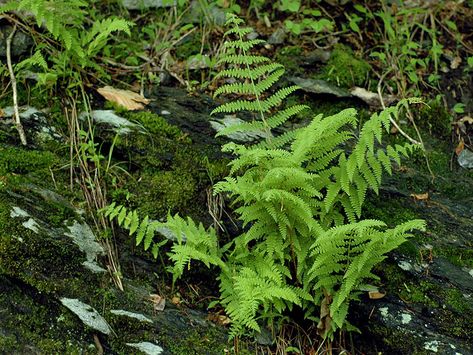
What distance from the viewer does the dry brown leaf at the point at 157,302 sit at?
13.3 ft

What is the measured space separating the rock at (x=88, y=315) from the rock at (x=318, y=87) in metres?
2.98

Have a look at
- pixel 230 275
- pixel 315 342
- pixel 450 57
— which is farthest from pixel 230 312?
pixel 450 57

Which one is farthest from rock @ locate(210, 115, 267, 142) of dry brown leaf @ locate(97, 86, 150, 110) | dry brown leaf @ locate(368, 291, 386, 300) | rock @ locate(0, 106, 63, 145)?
dry brown leaf @ locate(368, 291, 386, 300)

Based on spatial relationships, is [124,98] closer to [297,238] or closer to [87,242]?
[87,242]

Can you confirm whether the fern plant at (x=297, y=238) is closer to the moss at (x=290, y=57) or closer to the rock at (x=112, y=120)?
the rock at (x=112, y=120)

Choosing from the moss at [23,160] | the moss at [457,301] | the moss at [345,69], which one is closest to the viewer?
the moss at [457,301]

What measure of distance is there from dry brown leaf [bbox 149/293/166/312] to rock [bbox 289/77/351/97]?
2550 millimetres

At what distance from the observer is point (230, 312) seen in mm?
4117

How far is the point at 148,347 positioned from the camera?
147 inches

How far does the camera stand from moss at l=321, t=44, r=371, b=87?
581 cm

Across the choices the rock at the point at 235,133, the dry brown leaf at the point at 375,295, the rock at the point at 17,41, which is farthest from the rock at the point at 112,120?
the dry brown leaf at the point at 375,295

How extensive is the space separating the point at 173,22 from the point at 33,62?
178 cm

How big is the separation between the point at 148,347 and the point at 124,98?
2.40m

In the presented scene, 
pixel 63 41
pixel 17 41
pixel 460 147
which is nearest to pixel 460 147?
pixel 460 147
